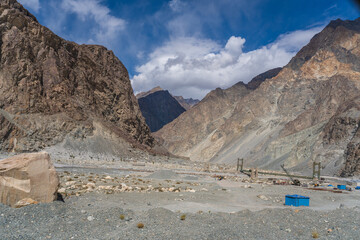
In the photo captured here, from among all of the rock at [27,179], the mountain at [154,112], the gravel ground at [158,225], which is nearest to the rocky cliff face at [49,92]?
the rock at [27,179]

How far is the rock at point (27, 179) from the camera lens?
9.05 meters

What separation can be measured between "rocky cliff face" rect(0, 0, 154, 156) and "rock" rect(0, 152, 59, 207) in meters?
30.9

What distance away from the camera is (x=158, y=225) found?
8.59 m

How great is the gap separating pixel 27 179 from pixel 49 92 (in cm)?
4211

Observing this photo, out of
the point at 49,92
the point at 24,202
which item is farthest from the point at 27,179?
the point at 49,92

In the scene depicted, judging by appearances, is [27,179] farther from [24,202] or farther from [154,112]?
[154,112]

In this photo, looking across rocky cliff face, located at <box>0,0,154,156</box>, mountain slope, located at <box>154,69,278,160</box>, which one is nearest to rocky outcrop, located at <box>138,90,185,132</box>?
mountain slope, located at <box>154,69,278,160</box>

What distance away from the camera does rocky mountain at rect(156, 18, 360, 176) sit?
52375 millimetres

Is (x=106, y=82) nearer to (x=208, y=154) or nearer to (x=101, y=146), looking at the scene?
(x=101, y=146)

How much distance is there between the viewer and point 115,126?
5641 cm

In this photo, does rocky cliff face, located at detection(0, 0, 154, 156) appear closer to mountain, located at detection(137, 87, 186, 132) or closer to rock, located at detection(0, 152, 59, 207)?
rock, located at detection(0, 152, 59, 207)

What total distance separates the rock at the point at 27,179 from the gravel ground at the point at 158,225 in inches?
17.8

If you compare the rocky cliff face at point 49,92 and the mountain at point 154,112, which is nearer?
the rocky cliff face at point 49,92

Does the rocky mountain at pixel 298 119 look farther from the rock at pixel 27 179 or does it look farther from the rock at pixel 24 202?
the rock at pixel 24 202
